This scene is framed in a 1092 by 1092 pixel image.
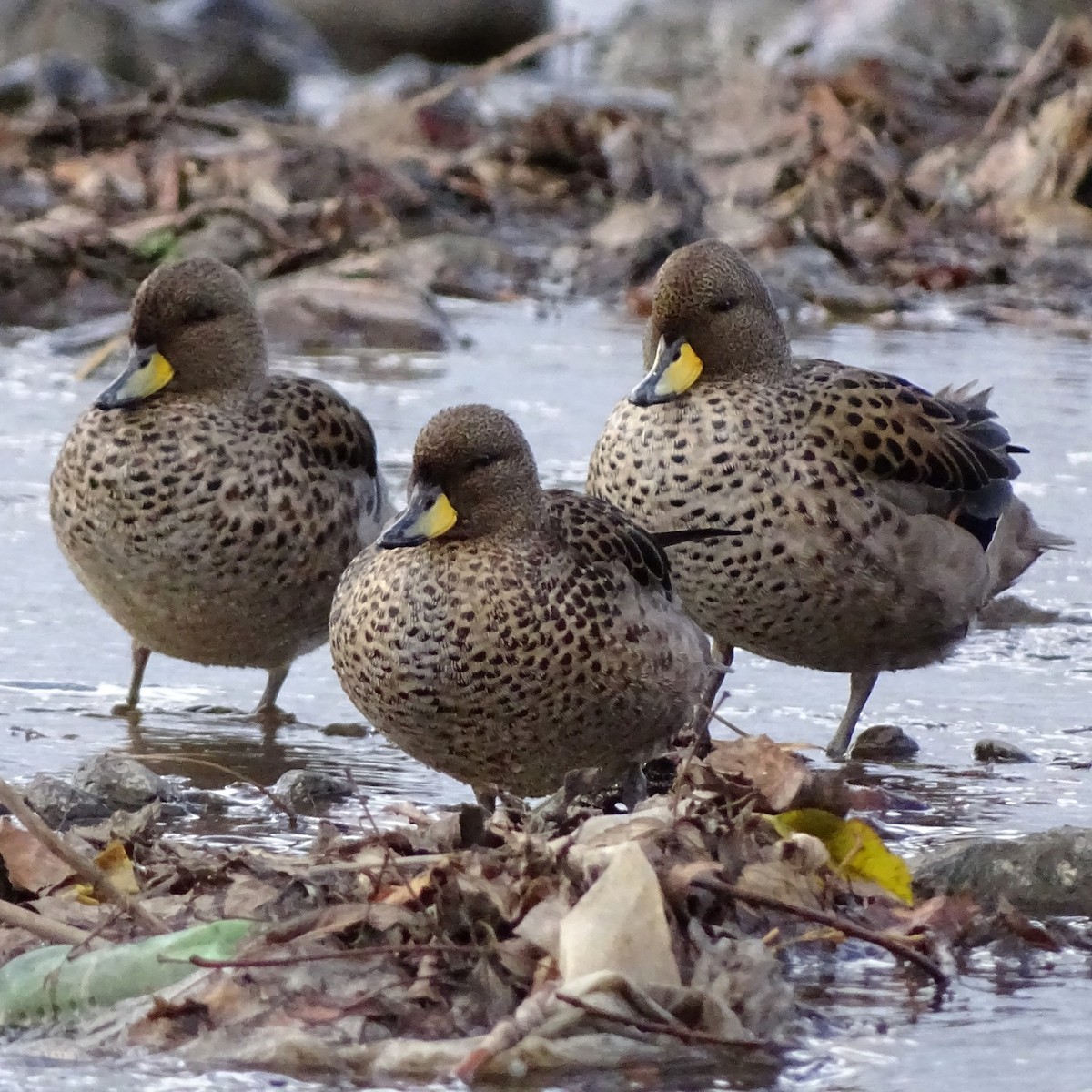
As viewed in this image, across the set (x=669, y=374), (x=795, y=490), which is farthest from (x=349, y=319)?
(x=795, y=490)

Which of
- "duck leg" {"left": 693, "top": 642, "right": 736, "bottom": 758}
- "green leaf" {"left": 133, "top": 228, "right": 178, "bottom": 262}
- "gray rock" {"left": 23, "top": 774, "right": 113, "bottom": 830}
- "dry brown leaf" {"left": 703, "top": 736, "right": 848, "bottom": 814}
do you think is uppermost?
"dry brown leaf" {"left": 703, "top": 736, "right": 848, "bottom": 814}

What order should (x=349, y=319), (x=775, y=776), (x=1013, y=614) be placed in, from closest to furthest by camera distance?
(x=775, y=776) → (x=1013, y=614) → (x=349, y=319)

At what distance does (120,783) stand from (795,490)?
181cm

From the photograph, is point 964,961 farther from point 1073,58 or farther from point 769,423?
point 1073,58

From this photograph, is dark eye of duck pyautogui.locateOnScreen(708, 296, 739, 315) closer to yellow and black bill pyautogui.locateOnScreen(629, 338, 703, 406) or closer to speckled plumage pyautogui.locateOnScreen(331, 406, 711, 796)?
yellow and black bill pyautogui.locateOnScreen(629, 338, 703, 406)

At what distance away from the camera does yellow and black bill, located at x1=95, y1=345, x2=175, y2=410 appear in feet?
19.8

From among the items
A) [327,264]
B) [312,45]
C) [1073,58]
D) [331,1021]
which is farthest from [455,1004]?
[312,45]

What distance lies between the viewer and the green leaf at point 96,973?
147 inches

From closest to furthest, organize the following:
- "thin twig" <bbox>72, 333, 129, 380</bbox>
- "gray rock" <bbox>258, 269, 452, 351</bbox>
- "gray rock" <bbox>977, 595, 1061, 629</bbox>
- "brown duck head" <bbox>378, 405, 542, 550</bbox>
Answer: "brown duck head" <bbox>378, 405, 542, 550</bbox> < "gray rock" <bbox>977, 595, 1061, 629</bbox> < "thin twig" <bbox>72, 333, 129, 380</bbox> < "gray rock" <bbox>258, 269, 452, 351</bbox>

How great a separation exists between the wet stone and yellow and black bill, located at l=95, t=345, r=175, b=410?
6.33 ft

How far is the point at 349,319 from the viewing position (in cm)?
1066

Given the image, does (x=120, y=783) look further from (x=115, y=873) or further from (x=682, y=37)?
(x=682, y=37)

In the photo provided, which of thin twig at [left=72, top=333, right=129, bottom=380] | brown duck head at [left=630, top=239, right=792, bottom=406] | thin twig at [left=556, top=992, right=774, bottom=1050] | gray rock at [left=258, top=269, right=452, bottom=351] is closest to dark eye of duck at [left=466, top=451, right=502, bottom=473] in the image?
brown duck head at [left=630, top=239, right=792, bottom=406]

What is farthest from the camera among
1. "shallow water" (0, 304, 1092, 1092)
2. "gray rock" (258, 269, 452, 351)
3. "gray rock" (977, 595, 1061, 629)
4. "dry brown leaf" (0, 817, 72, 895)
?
"gray rock" (258, 269, 452, 351)
